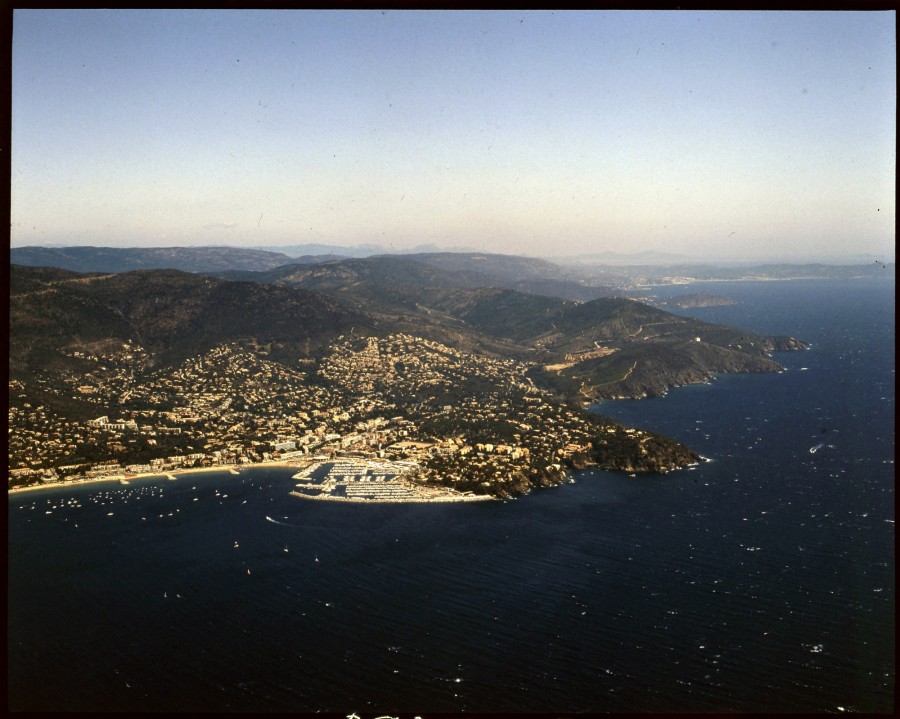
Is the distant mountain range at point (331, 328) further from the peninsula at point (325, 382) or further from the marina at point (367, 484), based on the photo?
the marina at point (367, 484)

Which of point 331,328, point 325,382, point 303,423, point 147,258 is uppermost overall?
point 147,258

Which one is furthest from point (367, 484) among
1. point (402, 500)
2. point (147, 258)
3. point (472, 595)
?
point (147, 258)

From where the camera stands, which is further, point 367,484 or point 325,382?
point 325,382

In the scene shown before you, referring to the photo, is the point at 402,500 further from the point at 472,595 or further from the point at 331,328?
the point at 331,328

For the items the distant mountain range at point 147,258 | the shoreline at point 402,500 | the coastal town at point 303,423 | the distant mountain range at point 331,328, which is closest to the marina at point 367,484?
the shoreline at point 402,500

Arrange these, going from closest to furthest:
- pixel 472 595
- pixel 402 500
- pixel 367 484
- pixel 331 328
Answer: pixel 472 595 < pixel 402 500 < pixel 367 484 < pixel 331 328

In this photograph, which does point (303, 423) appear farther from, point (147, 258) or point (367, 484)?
point (147, 258)

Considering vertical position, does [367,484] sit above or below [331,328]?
below

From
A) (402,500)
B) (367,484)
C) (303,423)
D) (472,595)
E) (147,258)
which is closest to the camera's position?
(472,595)
